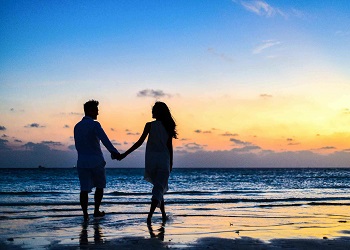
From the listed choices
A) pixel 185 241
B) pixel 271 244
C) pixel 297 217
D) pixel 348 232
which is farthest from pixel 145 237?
pixel 297 217

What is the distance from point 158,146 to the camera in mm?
7820

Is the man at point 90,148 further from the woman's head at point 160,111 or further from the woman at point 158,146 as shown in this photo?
the woman's head at point 160,111

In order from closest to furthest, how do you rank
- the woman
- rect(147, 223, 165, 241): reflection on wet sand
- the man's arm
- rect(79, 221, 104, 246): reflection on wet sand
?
rect(79, 221, 104, 246): reflection on wet sand
rect(147, 223, 165, 241): reflection on wet sand
the woman
the man's arm

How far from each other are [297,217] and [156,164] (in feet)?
11.2

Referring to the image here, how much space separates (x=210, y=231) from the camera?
681 centimetres

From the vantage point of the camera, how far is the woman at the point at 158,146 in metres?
7.79

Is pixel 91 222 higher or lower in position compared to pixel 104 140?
lower

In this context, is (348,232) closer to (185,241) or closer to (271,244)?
(271,244)

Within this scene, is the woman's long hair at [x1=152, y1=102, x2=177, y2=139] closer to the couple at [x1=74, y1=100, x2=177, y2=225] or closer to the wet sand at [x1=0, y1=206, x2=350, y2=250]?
the couple at [x1=74, y1=100, x2=177, y2=225]

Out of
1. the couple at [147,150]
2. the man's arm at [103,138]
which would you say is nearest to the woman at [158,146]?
the couple at [147,150]

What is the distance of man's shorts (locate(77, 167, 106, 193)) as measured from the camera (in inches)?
324

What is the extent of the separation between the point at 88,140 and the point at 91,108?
0.62 m

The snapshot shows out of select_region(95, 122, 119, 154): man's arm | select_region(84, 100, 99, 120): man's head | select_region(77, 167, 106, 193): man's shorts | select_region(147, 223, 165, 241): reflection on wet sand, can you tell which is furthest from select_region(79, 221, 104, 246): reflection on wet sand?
select_region(84, 100, 99, 120): man's head

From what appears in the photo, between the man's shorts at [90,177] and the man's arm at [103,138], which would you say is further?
the man's shorts at [90,177]
